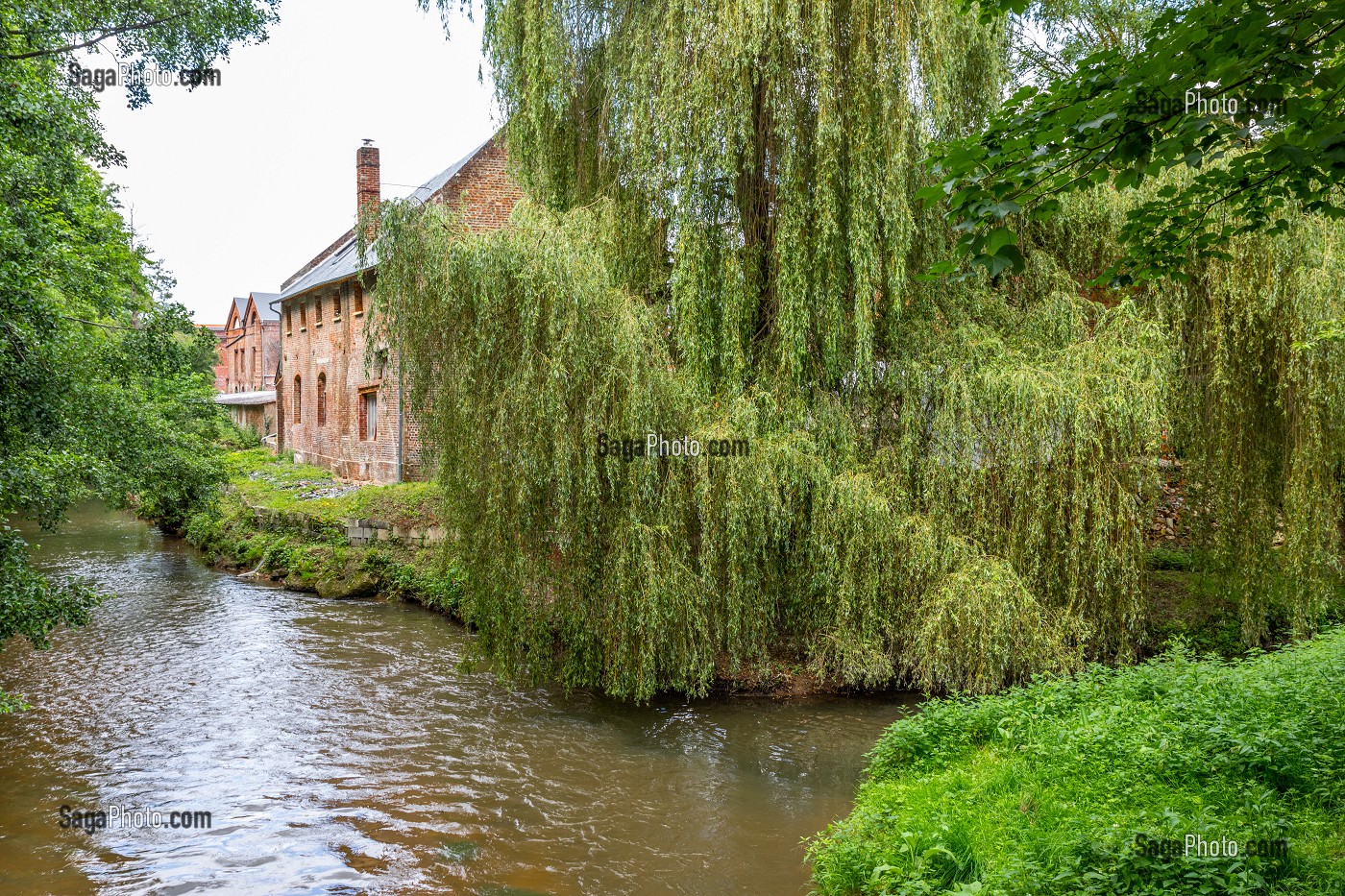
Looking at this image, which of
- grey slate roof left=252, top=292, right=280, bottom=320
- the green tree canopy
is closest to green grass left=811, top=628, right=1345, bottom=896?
the green tree canopy

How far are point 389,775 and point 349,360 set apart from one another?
18.6 meters

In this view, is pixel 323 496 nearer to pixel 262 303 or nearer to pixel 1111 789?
pixel 1111 789

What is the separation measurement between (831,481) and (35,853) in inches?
302

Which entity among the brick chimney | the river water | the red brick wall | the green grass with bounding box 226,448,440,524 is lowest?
the river water

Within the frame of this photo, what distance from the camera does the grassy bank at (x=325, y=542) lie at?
16120mm

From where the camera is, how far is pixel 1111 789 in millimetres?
5230

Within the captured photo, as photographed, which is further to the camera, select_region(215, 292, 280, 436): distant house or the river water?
select_region(215, 292, 280, 436): distant house

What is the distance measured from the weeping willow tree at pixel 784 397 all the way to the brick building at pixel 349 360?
8.61 m

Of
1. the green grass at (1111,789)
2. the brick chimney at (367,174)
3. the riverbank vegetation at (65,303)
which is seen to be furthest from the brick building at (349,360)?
the green grass at (1111,789)

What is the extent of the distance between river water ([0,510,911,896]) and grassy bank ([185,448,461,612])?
10.9 feet

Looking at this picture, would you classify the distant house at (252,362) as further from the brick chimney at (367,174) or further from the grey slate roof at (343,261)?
the brick chimney at (367,174)

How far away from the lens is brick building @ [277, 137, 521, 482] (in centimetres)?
2147

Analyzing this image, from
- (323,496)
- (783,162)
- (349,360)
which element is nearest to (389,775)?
(783,162)

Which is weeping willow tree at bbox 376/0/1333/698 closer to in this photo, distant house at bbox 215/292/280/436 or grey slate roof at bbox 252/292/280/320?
distant house at bbox 215/292/280/436
